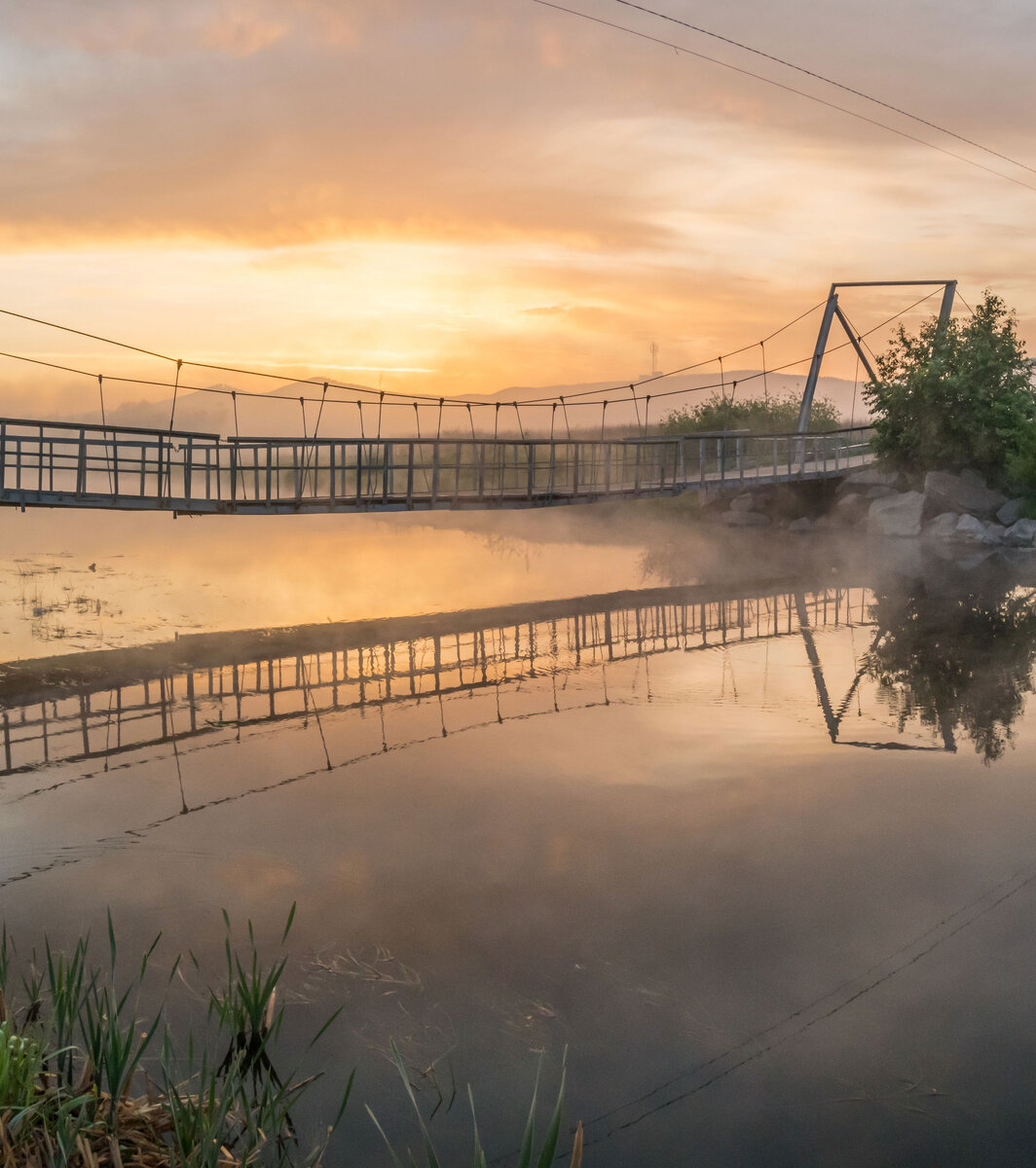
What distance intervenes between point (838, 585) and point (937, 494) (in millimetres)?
11608

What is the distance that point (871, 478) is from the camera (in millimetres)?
34344

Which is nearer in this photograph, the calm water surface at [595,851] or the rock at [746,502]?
the calm water surface at [595,851]

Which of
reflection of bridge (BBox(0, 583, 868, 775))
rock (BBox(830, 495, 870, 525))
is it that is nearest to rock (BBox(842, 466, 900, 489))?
rock (BBox(830, 495, 870, 525))

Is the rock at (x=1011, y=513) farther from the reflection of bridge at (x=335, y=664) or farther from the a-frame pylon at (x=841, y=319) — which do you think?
the reflection of bridge at (x=335, y=664)

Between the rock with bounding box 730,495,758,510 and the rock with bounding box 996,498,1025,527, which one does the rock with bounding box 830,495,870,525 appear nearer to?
the rock with bounding box 730,495,758,510

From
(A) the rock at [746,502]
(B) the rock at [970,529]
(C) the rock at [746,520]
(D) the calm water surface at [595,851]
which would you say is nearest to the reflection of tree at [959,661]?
(D) the calm water surface at [595,851]

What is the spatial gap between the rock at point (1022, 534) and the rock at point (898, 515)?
2.54 meters

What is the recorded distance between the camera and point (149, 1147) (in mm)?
3803

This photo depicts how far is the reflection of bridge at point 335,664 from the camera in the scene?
440 inches

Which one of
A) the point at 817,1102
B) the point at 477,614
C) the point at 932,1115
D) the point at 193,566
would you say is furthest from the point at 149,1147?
the point at 193,566

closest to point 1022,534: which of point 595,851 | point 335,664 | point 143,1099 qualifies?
point 335,664

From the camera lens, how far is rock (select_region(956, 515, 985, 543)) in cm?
2986

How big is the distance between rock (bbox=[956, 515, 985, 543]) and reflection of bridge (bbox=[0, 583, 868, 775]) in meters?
11.6

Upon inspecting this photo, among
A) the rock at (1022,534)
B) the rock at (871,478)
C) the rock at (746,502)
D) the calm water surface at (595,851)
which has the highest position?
the rock at (871,478)
